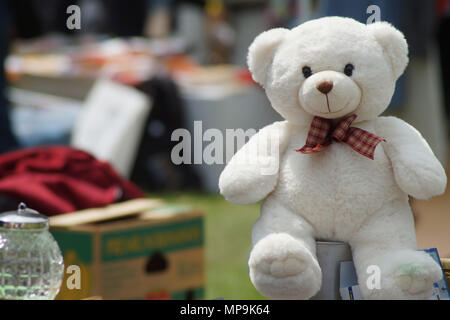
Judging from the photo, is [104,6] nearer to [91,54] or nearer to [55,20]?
[55,20]

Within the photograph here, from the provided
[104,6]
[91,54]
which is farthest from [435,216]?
[104,6]

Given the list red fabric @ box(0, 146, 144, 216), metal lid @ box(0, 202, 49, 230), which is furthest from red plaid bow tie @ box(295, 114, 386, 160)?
red fabric @ box(0, 146, 144, 216)

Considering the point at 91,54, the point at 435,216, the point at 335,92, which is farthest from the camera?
the point at 91,54

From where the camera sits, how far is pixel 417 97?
3529 millimetres

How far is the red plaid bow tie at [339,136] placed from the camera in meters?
1.10

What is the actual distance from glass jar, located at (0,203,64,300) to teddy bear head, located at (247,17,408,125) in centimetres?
46

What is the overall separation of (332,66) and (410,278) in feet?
1.09

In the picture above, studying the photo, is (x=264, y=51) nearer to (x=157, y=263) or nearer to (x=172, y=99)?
(x=157, y=263)

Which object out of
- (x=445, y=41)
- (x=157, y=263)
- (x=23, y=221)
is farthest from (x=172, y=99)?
(x=23, y=221)

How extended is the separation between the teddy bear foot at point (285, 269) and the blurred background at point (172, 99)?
329 mm

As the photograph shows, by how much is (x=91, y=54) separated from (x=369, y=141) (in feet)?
13.3

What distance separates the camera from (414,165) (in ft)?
3.56

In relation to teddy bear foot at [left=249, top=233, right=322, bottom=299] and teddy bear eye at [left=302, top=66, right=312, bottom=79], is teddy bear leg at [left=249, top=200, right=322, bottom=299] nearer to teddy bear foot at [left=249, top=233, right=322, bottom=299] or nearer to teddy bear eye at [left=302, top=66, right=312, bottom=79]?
teddy bear foot at [left=249, top=233, right=322, bottom=299]

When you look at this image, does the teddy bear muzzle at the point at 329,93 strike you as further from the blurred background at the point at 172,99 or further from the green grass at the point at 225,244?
the green grass at the point at 225,244
